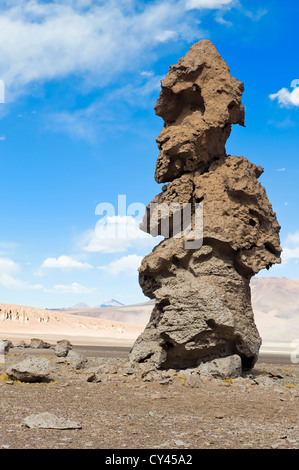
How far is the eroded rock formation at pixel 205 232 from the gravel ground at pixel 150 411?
1094 millimetres

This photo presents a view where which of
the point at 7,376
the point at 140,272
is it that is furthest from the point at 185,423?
the point at 140,272

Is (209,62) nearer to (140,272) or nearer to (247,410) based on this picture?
(140,272)

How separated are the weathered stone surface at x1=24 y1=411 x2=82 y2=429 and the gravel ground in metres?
0.11

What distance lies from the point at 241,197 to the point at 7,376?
25.0 ft

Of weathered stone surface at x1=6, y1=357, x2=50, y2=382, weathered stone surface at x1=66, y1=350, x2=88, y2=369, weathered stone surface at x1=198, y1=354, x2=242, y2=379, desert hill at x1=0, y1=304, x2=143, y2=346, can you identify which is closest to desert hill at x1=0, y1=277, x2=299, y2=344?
desert hill at x1=0, y1=304, x2=143, y2=346

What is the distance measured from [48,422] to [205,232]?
7.07 metres

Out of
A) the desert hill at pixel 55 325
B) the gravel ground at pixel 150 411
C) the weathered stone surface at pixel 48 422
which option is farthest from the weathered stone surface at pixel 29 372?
the desert hill at pixel 55 325

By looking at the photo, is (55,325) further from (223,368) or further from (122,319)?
(122,319)

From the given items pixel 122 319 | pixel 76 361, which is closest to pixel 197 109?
pixel 76 361

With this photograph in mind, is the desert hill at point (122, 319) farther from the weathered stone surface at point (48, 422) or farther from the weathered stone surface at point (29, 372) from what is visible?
the weathered stone surface at point (48, 422)

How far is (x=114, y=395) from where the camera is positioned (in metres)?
8.98

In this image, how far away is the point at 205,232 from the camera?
12031 millimetres

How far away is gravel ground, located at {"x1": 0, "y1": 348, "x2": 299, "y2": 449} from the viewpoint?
18.5ft

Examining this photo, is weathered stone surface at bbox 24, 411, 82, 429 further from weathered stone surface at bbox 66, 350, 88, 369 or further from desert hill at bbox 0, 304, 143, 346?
desert hill at bbox 0, 304, 143, 346
